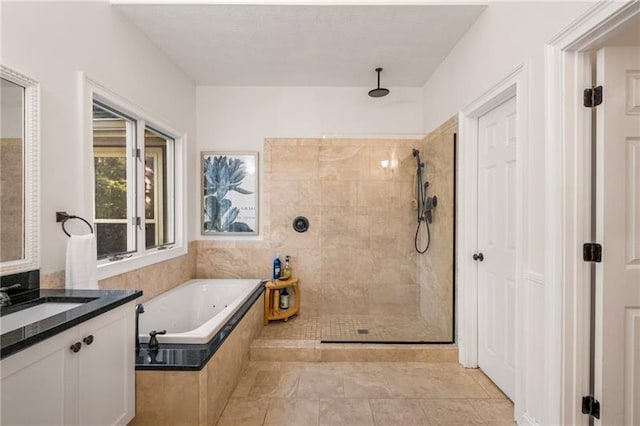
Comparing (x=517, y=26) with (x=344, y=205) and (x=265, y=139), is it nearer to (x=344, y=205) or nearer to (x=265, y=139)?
(x=344, y=205)

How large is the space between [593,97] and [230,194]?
3.25 metres

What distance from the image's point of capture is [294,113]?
147 inches

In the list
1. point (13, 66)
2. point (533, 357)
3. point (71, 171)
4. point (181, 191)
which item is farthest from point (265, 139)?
point (533, 357)

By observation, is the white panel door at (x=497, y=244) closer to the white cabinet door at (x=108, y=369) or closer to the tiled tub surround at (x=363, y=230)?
the tiled tub surround at (x=363, y=230)

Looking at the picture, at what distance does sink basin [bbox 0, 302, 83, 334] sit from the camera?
131 cm

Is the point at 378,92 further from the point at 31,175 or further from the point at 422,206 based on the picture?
the point at 31,175

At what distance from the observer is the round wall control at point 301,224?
369 centimetres

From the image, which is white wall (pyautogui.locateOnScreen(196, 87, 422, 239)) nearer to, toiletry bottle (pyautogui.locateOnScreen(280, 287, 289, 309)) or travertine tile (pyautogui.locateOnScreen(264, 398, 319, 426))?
toiletry bottle (pyautogui.locateOnScreen(280, 287, 289, 309))

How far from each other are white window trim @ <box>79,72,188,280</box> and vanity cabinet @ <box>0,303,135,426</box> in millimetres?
770

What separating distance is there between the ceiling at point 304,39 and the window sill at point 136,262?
178cm

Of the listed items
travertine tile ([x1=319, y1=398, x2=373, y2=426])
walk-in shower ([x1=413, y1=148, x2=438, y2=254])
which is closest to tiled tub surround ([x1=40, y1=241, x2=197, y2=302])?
travertine tile ([x1=319, y1=398, x2=373, y2=426])

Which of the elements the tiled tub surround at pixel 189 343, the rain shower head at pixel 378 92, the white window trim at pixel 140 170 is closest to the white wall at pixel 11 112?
the white window trim at pixel 140 170

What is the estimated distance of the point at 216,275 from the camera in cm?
371

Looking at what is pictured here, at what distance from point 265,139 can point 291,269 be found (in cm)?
153
